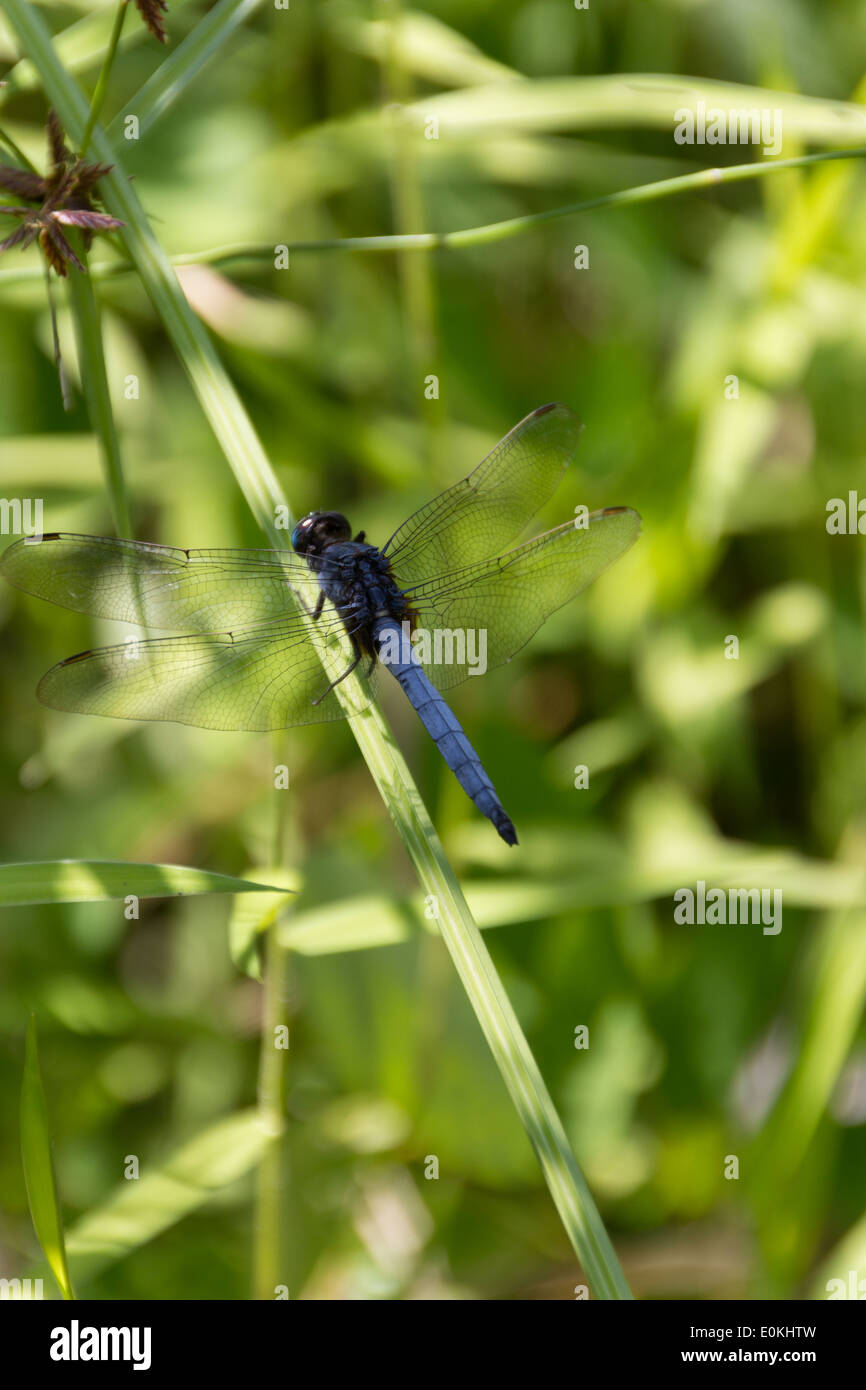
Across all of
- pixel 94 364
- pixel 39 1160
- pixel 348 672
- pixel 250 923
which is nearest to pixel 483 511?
pixel 348 672

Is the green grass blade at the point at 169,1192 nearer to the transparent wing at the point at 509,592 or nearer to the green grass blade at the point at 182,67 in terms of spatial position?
the transparent wing at the point at 509,592

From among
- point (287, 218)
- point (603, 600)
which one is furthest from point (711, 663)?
point (287, 218)

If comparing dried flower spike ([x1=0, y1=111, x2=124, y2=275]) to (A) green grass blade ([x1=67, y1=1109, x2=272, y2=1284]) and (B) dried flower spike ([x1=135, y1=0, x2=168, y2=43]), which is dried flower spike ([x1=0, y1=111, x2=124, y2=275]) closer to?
(B) dried flower spike ([x1=135, y1=0, x2=168, y2=43])

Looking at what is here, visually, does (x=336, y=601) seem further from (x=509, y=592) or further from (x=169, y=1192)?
(x=169, y=1192)

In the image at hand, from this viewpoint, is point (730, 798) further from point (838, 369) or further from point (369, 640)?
point (369, 640)

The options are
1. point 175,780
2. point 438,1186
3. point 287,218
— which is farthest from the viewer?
point 287,218

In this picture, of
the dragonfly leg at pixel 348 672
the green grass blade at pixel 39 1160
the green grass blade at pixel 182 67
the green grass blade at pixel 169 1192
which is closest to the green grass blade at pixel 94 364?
the green grass blade at pixel 182 67

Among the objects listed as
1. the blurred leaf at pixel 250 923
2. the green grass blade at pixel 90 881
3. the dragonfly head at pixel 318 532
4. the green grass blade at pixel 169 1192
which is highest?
the dragonfly head at pixel 318 532
